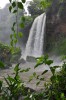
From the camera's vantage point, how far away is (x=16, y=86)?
2.04 metres

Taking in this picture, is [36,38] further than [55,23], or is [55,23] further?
[36,38]

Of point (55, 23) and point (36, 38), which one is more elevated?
point (55, 23)

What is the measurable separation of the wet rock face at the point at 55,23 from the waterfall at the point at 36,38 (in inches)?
27.1

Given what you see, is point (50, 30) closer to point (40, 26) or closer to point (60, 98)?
point (40, 26)

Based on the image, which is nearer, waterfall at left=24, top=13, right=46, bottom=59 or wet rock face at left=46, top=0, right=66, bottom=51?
wet rock face at left=46, top=0, right=66, bottom=51

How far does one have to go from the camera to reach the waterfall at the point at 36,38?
89.8 ft

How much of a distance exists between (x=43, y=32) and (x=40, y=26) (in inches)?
31.2

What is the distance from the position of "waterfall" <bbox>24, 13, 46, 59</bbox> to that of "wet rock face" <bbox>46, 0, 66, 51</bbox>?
0.69 metres

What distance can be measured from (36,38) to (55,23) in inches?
107

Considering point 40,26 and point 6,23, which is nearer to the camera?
point 40,26

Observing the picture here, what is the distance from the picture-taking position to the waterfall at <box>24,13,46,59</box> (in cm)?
2737

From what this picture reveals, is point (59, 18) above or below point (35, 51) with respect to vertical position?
above

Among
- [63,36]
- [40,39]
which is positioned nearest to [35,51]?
[40,39]

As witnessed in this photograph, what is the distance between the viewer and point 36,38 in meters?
28.0
